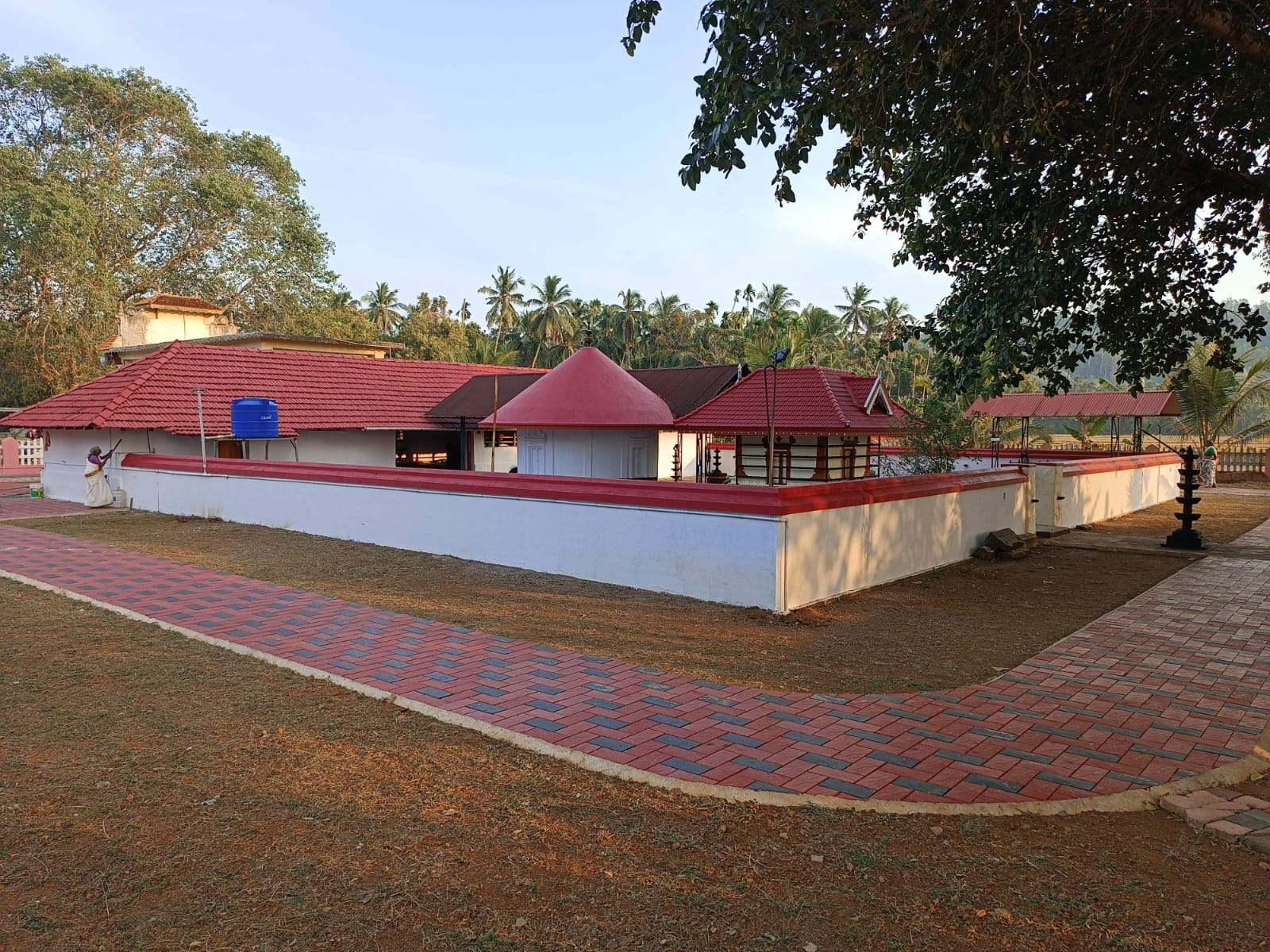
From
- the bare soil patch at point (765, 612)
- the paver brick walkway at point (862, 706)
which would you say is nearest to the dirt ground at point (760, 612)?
the bare soil patch at point (765, 612)

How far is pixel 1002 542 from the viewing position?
12516 mm

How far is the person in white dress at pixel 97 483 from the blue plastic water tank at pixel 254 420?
8.84ft

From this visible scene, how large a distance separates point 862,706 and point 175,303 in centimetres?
3811

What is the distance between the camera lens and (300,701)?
5684mm

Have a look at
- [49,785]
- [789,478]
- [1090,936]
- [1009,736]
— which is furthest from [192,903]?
[789,478]

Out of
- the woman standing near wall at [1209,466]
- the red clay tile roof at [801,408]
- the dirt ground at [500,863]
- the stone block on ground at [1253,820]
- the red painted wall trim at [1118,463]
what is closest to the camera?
the dirt ground at [500,863]

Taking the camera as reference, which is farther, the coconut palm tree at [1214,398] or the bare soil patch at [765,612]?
the coconut palm tree at [1214,398]

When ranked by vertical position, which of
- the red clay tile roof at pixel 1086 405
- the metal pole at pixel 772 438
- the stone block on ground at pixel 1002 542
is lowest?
the stone block on ground at pixel 1002 542

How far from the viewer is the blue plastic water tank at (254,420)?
64.2 ft

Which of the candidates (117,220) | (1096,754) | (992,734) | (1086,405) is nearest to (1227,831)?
(1096,754)

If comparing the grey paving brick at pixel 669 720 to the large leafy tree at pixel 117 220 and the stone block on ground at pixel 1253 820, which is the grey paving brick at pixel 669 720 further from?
the large leafy tree at pixel 117 220

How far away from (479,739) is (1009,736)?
128 inches

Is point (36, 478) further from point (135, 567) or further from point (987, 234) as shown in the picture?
point (987, 234)

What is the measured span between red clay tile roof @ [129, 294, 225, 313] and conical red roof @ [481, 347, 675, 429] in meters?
26.7
